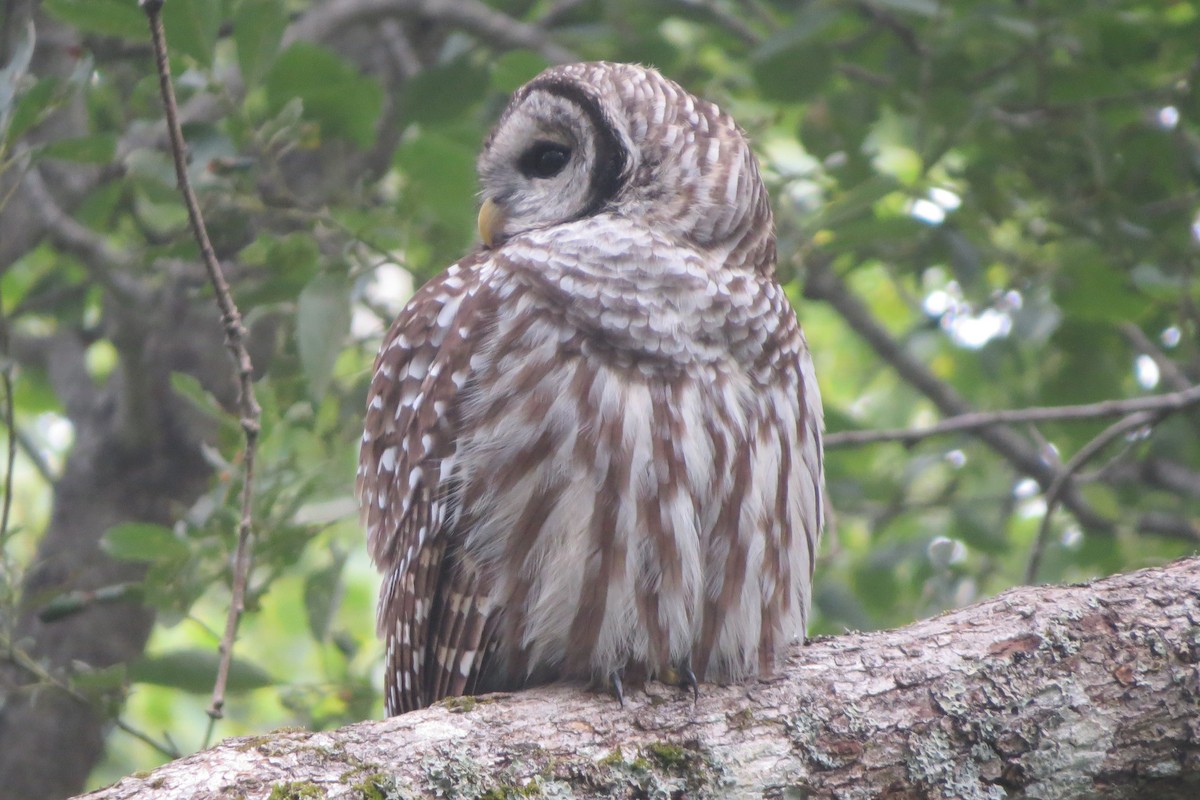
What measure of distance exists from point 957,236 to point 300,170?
249cm

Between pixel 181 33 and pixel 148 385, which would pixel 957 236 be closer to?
pixel 181 33

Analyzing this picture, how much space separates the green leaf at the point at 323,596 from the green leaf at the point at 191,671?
0.26 m

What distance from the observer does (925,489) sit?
5.95 meters

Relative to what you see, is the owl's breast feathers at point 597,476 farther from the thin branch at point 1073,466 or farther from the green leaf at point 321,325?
the thin branch at point 1073,466

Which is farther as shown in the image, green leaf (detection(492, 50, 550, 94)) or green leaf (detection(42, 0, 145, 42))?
green leaf (detection(492, 50, 550, 94))

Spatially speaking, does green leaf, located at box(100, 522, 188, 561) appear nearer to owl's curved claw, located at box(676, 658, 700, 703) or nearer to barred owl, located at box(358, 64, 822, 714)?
barred owl, located at box(358, 64, 822, 714)

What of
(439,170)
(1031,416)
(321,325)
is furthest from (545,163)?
(1031,416)

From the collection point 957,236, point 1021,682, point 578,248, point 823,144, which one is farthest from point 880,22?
point 1021,682

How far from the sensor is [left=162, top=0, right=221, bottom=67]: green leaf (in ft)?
10.2

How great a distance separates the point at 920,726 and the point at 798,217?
120 inches

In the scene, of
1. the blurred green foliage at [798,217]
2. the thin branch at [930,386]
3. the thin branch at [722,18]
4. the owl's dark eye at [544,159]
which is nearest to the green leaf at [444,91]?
the blurred green foliage at [798,217]

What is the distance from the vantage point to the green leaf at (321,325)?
10.9ft

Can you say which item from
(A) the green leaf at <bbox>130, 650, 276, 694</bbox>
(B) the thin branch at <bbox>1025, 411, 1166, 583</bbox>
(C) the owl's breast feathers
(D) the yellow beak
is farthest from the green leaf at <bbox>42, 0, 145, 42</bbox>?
(B) the thin branch at <bbox>1025, 411, 1166, 583</bbox>

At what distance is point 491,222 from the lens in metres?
3.45
